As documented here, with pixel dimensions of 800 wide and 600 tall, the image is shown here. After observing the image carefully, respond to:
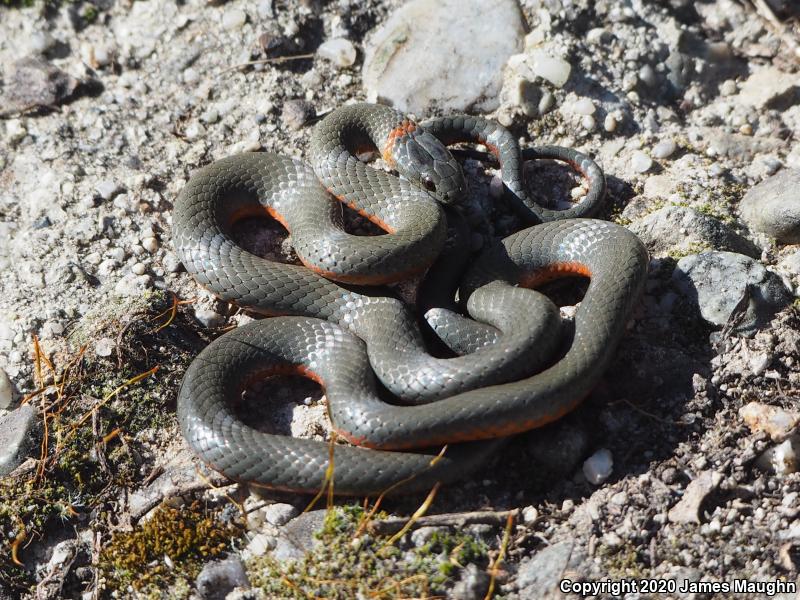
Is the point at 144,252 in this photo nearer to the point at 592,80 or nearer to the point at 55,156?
the point at 55,156

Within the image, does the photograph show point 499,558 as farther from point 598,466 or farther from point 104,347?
point 104,347

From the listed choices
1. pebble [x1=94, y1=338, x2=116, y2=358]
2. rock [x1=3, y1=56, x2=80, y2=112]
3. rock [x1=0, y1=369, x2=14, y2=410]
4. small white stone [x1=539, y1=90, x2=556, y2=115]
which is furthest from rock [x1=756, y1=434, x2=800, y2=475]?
rock [x1=3, y1=56, x2=80, y2=112]

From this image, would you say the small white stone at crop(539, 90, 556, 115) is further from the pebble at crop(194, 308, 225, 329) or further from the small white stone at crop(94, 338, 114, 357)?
the small white stone at crop(94, 338, 114, 357)

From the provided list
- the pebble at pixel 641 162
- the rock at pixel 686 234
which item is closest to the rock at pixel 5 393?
the rock at pixel 686 234

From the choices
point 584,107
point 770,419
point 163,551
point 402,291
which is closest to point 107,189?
point 402,291

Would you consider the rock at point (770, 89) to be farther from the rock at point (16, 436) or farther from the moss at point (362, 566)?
the rock at point (16, 436)
